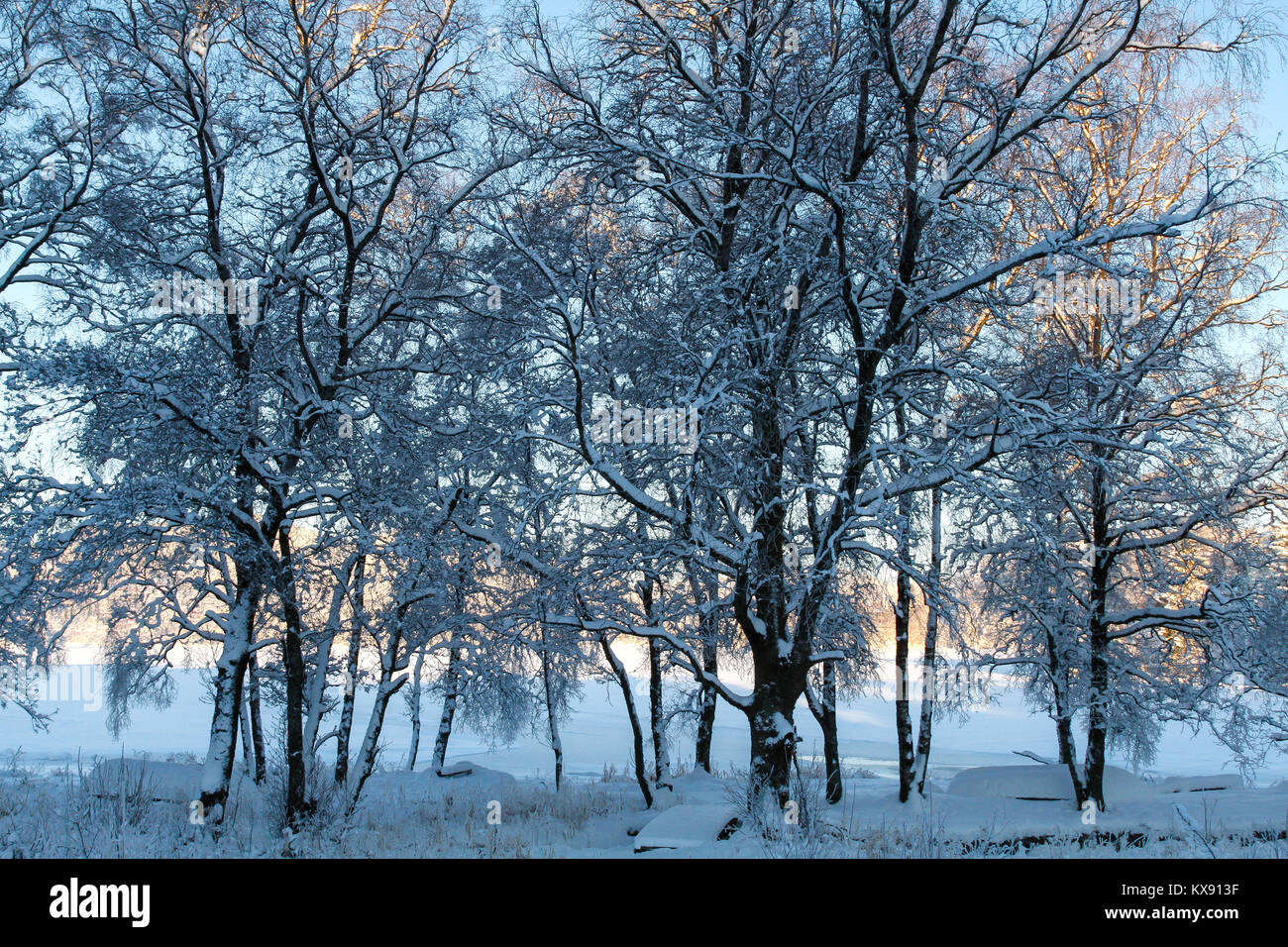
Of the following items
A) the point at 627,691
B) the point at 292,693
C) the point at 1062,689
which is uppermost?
the point at 292,693

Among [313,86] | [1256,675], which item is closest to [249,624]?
[313,86]

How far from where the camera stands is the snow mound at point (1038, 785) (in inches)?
585

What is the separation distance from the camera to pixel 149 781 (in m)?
13.1

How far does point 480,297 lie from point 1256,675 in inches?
477

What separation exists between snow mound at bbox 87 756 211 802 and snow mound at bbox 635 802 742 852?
20.0 feet

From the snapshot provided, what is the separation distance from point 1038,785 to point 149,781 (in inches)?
593

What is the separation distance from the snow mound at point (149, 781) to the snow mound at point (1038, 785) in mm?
12976

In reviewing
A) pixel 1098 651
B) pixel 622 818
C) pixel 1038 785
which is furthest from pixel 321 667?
pixel 1038 785

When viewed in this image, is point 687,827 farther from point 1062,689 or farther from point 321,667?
point 1062,689

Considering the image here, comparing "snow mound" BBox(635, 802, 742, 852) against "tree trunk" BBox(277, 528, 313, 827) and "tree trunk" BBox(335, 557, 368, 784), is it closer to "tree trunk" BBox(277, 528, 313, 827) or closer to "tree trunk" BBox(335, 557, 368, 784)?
"tree trunk" BBox(277, 528, 313, 827)

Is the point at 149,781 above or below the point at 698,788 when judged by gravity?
above

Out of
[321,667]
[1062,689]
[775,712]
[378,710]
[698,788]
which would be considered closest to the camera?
[775,712]

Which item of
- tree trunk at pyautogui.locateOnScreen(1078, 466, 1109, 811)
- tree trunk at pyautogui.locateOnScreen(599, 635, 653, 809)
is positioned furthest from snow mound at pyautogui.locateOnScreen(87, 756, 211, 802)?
tree trunk at pyautogui.locateOnScreen(1078, 466, 1109, 811)

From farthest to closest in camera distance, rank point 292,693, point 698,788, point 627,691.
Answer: point 627,691 → point 698,788 → point 292,693
